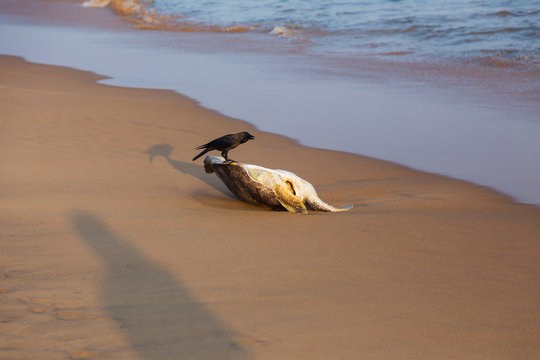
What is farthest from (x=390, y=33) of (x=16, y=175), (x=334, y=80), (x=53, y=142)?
(x=16, y=175)

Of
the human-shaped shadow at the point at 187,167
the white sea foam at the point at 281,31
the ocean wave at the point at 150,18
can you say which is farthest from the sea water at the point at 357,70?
the human-shaped shadow at the point at 187,167

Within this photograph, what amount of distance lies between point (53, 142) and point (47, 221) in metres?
2.73

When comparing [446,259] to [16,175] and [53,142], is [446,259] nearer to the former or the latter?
[16,175]

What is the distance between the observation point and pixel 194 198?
4.87 meters

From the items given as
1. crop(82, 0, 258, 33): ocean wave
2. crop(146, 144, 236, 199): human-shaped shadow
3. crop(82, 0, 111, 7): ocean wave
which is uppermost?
crop(82, 0, 111, 7): ocean wave

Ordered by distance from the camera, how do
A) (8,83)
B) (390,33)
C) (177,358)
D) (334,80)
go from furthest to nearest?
(390,33) < (334,80) < (8,83) < (177,358)

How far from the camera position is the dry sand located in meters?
2.46

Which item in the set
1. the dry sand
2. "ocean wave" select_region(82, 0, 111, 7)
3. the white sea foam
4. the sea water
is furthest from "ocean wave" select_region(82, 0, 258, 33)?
the dry sand

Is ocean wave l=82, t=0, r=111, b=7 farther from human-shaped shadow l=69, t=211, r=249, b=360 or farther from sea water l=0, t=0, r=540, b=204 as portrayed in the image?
human-shaped shadow l=69, t=211, r=249, b=360

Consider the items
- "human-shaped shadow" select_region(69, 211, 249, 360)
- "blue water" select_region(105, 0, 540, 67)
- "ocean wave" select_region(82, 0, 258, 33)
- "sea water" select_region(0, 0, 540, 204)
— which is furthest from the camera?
"ocean wave" select_region(82, 0, 258, 33)

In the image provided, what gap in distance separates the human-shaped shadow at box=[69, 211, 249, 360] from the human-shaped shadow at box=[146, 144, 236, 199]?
1878mm

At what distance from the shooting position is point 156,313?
8.77 feet

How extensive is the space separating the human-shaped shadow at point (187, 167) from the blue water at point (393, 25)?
815cm

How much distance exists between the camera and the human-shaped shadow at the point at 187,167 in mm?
5333
